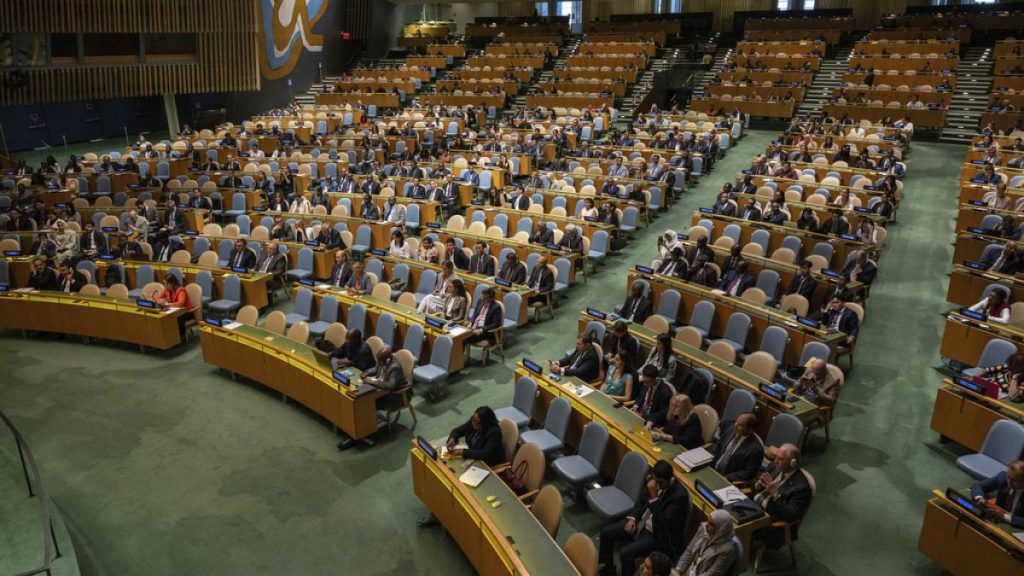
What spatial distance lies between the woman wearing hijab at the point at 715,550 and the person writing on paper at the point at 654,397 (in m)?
1.90

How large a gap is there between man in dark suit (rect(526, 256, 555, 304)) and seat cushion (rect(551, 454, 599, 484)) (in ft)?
14.4

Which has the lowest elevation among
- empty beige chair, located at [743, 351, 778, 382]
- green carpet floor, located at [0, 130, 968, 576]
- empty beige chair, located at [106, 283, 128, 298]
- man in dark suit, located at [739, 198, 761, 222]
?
green carpet floor, located at [0, 130, 968, 576]

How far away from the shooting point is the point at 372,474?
24.7ft

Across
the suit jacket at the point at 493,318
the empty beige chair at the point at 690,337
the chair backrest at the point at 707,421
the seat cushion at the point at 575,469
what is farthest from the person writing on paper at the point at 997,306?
the suit jacket at the point at 493,318

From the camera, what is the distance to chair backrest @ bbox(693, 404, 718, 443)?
22.4 ft

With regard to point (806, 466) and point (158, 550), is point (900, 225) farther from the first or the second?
point (158, 550)

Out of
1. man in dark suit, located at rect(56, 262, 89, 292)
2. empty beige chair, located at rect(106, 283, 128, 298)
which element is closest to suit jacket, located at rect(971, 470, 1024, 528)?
empty beige chair, located at rect(106, 283, 128, 298)

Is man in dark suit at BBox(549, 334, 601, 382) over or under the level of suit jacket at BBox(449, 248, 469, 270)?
under

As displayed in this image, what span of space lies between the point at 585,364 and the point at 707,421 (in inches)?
66.2

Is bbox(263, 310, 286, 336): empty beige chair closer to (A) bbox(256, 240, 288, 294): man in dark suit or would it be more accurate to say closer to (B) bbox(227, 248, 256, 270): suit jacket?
(A) bbox(256, 240, 288, 294): man in dark suit

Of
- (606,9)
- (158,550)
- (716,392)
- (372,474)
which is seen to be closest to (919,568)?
(716,392)

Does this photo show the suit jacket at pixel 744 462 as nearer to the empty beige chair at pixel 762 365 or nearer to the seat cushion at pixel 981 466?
the empty beige chair at pixel 762 365

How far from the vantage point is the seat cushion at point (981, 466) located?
636 centimetres

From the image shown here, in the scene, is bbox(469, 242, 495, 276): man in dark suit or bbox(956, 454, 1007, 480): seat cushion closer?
bbox(956, 454, 1007, 480): seat cushion
